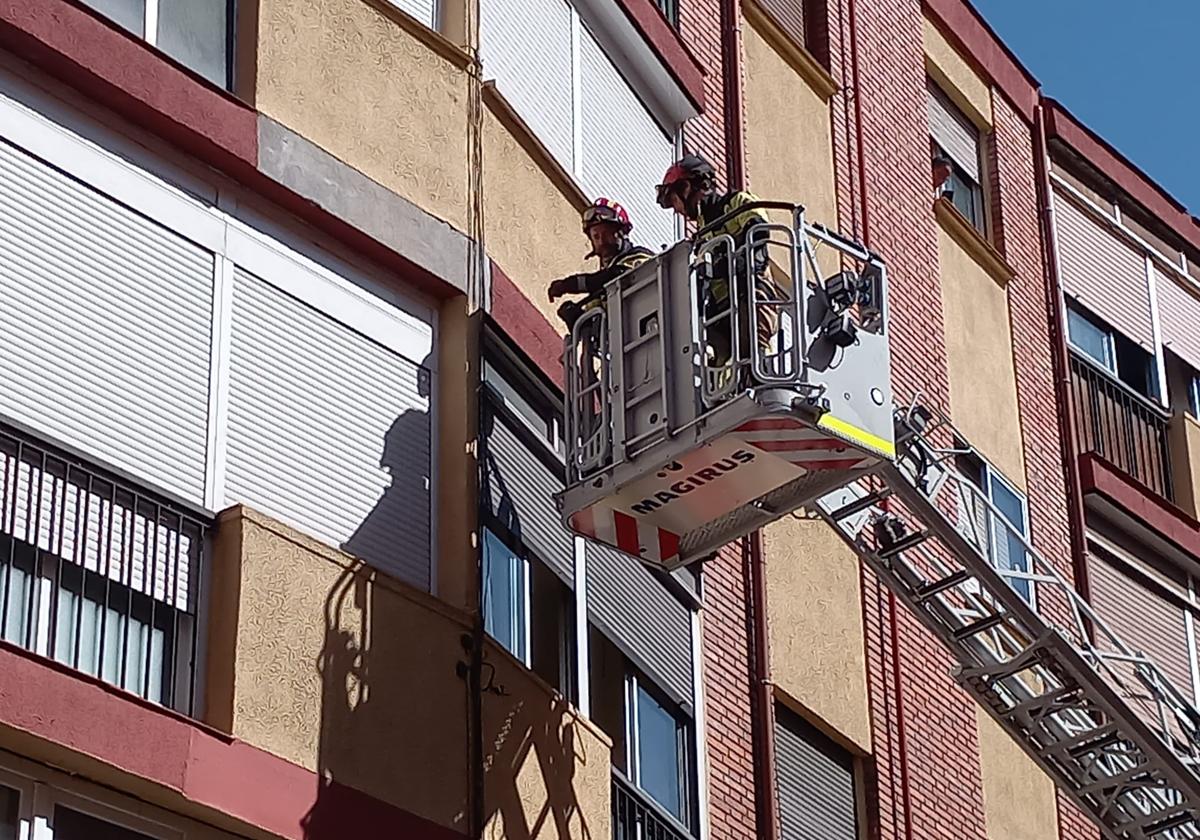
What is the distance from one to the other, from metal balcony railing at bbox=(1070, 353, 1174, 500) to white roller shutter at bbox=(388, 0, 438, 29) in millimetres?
11986

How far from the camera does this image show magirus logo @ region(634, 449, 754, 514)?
1266 cm

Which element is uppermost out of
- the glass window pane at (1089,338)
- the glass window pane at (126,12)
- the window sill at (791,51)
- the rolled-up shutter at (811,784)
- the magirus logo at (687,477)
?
the glass window pane at (1089,338)

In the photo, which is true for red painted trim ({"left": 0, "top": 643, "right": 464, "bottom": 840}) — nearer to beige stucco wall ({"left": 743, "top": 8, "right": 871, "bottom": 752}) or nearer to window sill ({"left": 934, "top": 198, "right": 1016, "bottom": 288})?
beige stucco wall ({"left": 743, "top": 8, "right": 871, "bottom": 752})

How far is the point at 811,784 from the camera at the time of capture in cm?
1778

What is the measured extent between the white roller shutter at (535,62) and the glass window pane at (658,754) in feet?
10.6

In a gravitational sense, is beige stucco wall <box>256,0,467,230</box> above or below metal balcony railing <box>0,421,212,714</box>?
above

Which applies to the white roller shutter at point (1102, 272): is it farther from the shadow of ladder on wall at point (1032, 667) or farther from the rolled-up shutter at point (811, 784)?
the shadow of ladder on wall at point (1032, 667)

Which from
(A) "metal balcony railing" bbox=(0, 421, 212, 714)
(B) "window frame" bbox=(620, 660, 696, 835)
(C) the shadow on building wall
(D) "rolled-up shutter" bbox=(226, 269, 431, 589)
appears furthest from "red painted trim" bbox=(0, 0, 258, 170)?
(B) "window frame" bbox=(620, 660, 696, 835)

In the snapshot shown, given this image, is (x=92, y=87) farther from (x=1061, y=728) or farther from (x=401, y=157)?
(x=1061, y=728)

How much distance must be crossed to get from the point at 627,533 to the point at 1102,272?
558 inches

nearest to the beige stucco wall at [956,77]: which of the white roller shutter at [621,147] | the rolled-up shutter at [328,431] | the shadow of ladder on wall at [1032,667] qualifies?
the white roller shutter at [621,147]

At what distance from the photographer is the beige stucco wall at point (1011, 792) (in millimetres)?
20375

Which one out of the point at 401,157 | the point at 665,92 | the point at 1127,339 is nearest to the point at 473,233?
the point at 401,157

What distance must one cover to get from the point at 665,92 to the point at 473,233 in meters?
3.78
